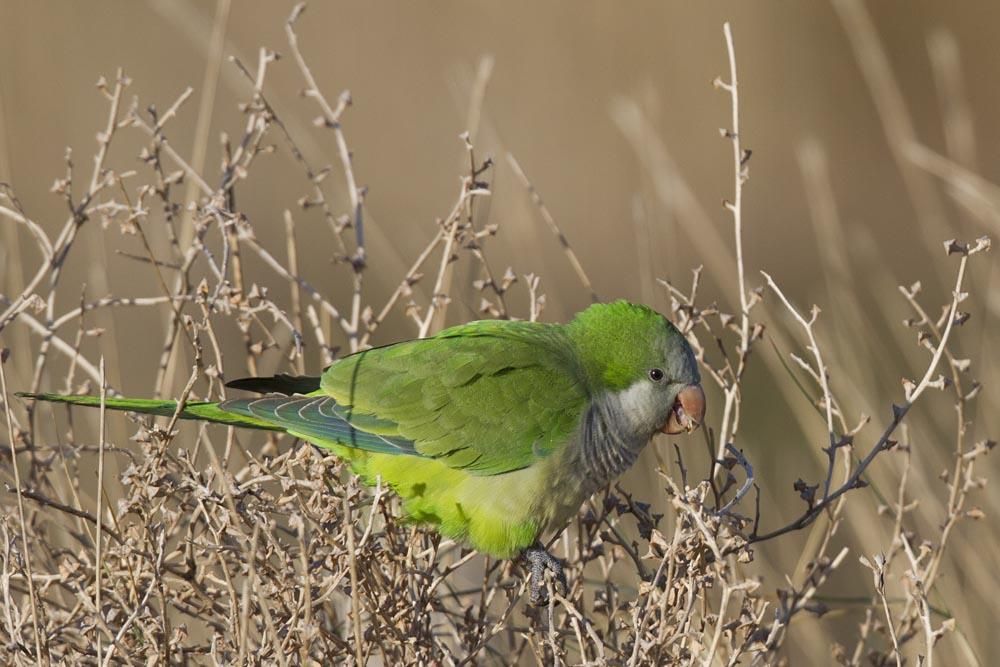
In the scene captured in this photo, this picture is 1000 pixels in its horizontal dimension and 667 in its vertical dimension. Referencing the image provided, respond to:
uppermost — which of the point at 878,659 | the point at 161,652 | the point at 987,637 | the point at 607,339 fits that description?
the point at 607,339

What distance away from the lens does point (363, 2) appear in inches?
372

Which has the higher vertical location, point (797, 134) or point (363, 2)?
point (363, 2)

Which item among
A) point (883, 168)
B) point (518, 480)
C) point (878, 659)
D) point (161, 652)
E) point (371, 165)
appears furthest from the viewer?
point (883, 168)

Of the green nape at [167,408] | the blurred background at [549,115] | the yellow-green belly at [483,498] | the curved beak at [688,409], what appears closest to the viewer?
the green nape at [167,408]

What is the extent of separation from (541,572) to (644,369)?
2.13ft

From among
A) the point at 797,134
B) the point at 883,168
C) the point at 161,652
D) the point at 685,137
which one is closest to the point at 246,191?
the point at 685,137

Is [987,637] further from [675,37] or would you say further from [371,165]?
[371,165]

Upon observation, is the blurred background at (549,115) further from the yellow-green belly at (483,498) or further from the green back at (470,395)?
the yellow-green belly at (483,498)

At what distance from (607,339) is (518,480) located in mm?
498

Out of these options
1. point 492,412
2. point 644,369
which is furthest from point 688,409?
point 492,412

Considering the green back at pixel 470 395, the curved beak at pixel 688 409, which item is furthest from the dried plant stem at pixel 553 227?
the curved beak at pixel 688 409

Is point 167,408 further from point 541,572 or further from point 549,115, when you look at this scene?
A: point 549,115

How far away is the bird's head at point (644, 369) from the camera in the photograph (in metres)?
3.38

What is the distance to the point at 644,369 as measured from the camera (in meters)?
3.42
